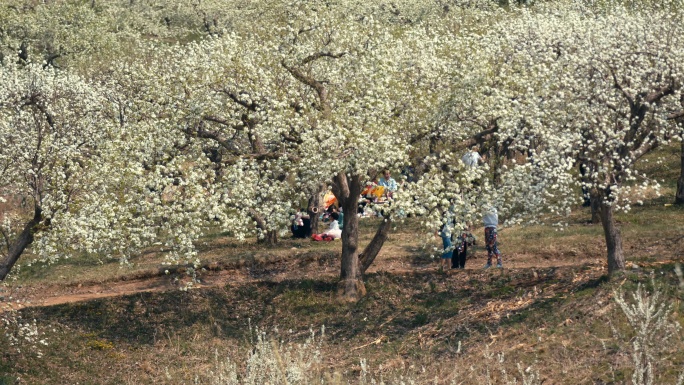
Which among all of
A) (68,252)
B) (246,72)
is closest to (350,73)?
(246,72)


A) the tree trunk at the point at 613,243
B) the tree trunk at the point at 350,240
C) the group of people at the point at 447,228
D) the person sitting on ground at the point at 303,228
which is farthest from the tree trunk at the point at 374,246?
the person sitting on ground at the point at 303,228

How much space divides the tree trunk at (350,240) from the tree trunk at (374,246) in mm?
231

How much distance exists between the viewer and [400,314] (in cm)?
2495

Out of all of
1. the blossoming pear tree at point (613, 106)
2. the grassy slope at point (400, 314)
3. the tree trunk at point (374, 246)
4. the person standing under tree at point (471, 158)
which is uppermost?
the blossoming pear tree at point (613, 106)

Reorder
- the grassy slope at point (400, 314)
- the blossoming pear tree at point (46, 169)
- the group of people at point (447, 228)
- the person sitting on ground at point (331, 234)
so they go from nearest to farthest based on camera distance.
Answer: the grassy slope at point (400, 314)
the blossoming pear tree at point (46, 169)
the group of people at point (447, 228)
the person sitting on ground at point (331, 234)

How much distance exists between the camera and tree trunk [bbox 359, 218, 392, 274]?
25438mm

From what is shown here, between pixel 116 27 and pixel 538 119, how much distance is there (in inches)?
2548

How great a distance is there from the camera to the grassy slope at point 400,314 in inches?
814

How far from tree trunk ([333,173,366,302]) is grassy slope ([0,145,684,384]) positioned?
41cm

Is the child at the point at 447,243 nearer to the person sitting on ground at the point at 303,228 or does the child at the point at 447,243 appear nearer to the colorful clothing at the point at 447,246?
the colorful clothing at the point at 447,246

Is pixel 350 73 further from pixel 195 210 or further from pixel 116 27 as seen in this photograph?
pixel 116 27

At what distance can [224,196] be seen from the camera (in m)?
22.7

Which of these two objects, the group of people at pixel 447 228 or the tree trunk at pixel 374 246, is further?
the tree trunk at pixel 374 246

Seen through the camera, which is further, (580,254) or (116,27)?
(116,27)
